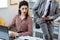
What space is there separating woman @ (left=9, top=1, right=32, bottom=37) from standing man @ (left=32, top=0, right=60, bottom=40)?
13 centimetres

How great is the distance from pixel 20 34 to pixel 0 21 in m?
0.31

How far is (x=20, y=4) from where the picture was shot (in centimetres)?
146

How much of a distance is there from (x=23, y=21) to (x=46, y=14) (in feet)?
0.94

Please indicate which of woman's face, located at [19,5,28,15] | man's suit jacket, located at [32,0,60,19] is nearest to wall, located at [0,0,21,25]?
woman's face, located at [19,5,28,15]

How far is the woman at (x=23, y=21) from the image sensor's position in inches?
55.7

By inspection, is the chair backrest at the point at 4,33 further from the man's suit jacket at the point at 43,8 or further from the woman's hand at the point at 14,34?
the man's suit jacket at the point at 43,8

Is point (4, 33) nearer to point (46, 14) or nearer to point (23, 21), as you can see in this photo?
point (23, 21)

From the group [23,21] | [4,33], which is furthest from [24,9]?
[4,33]

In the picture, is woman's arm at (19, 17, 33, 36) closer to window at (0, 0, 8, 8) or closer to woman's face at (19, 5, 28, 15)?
woman's face at (19, 5, 28, 15)

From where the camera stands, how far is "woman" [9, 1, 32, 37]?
1416 millimetres

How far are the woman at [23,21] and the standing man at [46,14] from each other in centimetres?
13

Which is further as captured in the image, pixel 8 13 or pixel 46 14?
pixel 8 13

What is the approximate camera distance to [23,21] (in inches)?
57.4

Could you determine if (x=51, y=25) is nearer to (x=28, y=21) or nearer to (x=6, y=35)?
(x=28, y=21)
